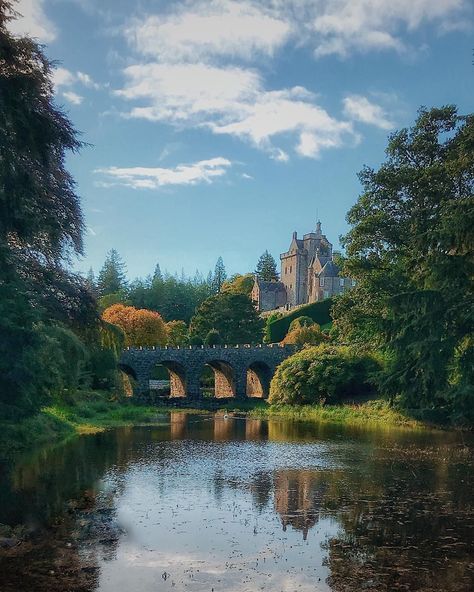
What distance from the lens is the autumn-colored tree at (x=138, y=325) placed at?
207 feet

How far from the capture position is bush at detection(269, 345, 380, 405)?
40.9 m

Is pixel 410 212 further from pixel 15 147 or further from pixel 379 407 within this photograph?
pixel 15 147

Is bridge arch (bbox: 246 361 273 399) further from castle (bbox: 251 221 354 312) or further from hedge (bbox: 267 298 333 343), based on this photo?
castle (bbox: 251 221 354 312)

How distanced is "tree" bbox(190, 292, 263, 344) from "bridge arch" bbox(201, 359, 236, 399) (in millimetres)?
8674

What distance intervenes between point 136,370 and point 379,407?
24.6 metres

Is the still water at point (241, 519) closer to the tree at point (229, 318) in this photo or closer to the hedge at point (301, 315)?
the tree at point (229, 318)

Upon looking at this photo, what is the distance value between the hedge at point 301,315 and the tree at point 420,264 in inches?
1745

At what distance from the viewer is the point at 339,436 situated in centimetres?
2638

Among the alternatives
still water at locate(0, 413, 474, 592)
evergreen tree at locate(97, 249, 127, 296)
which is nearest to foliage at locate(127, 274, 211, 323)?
evergreen tree at locate(97, 249, 127, 296)

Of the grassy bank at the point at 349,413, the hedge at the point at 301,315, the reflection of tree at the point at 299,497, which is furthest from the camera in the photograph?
the hedge at the point at 301,315

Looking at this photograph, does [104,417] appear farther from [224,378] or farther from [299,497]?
[224,378]

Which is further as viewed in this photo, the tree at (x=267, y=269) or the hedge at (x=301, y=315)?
the tree at (x=267, y=269)

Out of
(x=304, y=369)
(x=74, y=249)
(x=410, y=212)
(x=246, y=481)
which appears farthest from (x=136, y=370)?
(x=246, y=481)

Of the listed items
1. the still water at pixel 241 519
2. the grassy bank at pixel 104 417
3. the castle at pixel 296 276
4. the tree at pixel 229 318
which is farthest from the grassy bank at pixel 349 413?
the castle at pixel 296 276
